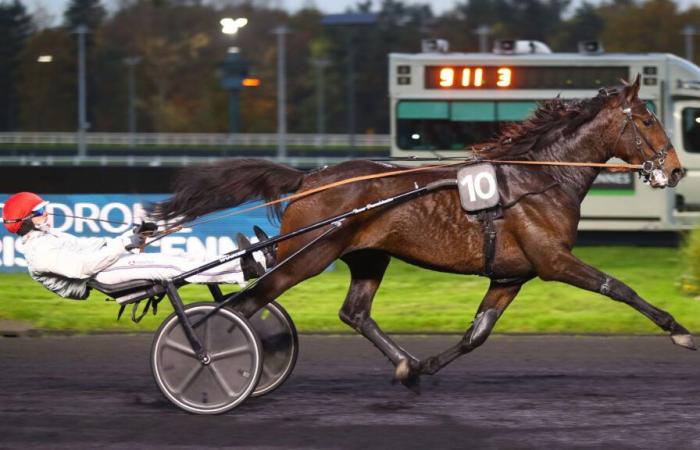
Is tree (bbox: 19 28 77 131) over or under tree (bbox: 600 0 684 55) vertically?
under

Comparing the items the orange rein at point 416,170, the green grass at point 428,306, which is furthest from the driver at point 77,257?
the green grass at point 428,306

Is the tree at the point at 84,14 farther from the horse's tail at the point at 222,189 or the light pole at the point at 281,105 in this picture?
the horse's tail at the point at 222,189

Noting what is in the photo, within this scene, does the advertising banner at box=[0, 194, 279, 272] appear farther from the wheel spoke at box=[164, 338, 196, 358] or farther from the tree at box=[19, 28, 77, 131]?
the tree at box=[19, 28, 77, 131]

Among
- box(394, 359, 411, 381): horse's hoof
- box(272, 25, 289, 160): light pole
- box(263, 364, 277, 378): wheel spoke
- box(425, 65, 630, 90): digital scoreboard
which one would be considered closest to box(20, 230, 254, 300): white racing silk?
box(263, 364, 277, 378): wheel spoke

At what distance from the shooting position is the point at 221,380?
22.2 feet

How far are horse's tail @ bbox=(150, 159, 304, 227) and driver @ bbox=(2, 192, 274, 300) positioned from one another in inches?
18.7

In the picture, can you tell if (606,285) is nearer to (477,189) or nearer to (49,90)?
(477,189)

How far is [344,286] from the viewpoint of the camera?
507 inches

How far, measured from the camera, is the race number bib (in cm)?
699

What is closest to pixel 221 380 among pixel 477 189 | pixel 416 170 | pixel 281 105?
pixel 416 170

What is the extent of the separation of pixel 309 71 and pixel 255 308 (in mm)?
68240

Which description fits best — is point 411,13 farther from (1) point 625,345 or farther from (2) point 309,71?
(1) point 625,345

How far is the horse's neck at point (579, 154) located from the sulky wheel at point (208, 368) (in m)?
2.02

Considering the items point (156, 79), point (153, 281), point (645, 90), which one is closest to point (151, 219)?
point (153, 281)
